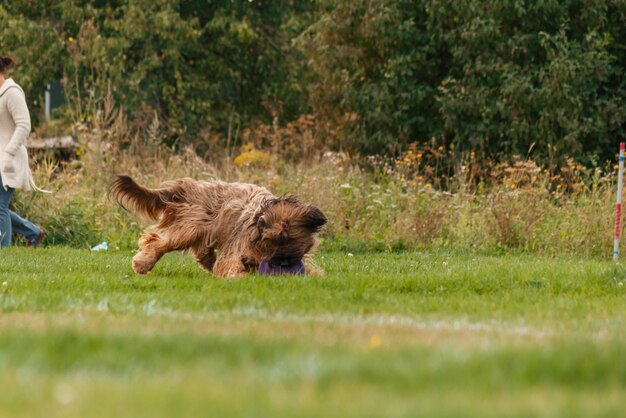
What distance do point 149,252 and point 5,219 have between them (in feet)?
12.3

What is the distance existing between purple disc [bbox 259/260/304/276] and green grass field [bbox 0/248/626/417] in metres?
0.38

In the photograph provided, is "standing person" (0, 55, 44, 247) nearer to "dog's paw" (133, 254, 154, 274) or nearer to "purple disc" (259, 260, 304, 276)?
"dog's paw" (133, 254, 154, 274)

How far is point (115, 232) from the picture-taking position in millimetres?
14828

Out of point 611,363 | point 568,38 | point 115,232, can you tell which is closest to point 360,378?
point 611,363

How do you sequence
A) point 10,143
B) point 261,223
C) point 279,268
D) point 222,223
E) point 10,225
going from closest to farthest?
point 261,223, point 279,268, point 222,223, point 10,143, point 10,225

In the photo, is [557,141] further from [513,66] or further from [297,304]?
[297,304]

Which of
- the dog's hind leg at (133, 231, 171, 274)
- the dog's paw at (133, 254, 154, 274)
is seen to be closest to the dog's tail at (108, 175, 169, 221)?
the dog's hind leg at (133, 231, 171, 274)

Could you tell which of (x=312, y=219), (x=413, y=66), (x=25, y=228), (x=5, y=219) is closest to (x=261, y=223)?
(x=312, y=219)

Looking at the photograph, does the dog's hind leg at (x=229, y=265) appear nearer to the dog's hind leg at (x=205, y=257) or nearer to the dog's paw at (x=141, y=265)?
the dog's hind leg at (x=205, y=257)

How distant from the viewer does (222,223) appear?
9.97 meters

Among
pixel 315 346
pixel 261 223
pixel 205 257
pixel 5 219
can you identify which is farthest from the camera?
pixel 5 219

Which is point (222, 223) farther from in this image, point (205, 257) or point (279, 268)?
point (279, 268)

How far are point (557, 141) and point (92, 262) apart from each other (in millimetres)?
14386

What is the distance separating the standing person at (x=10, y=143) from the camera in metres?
12.9
